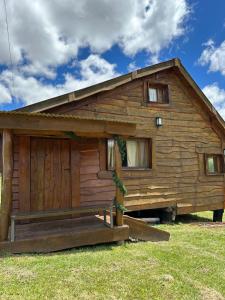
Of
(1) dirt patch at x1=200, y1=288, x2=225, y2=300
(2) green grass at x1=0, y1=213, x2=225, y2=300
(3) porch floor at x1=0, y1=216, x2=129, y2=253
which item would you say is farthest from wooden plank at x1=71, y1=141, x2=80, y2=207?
(1) dirt patch at x1=200, y1=288, x2=225, y2=300

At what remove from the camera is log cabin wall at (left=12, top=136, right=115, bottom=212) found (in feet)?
20.0

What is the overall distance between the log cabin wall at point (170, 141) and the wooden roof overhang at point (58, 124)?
1.88m

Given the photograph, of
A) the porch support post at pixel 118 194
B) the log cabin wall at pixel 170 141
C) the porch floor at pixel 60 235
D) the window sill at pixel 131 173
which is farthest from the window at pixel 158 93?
the porch floor at pixel 60 235

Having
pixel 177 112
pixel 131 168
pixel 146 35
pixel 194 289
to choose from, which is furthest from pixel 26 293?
pixel 146 35

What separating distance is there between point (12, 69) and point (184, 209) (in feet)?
38.1

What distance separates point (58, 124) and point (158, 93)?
16.4ft

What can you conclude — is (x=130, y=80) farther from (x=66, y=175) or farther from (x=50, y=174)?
(x=50, y=174)

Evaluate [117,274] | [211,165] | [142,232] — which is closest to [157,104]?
[211,165]

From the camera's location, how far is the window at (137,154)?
25.6 ft

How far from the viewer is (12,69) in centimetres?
1359

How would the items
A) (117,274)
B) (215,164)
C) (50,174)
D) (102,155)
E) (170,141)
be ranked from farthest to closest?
(215,164) < (170,141) < (102,155) < (50,174) < (117,274)

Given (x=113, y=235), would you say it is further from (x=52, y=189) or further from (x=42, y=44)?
(x=42, y=44)

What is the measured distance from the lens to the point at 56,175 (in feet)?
21.4

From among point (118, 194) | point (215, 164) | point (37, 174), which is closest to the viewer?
point (118, 194)
